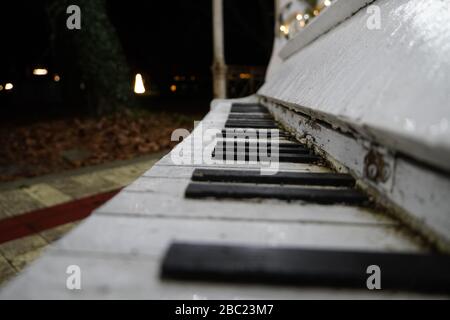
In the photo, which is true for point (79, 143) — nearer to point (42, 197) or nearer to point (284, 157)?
point (42, 197)

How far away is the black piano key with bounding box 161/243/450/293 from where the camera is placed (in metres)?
0.60

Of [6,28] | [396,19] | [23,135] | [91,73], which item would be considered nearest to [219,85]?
[91,73]

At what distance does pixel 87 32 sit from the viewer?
29.3ft

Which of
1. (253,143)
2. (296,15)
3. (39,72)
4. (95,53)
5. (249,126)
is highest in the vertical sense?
(39,72)

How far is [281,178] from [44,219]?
3.13 m

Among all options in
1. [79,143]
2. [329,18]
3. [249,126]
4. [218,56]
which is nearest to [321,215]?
[249,126]

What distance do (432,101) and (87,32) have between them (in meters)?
9.89

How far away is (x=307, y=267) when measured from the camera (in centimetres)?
63

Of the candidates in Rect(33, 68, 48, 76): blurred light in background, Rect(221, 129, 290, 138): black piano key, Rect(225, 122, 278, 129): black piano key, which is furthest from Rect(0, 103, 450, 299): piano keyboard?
Rect(33, 68, 48, 76): blurred light in background

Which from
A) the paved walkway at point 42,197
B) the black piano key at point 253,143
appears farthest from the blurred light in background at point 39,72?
the black piano key at point 253,143

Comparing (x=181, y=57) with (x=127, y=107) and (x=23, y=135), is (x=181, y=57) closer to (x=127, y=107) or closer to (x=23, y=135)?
(x=127, y=107)

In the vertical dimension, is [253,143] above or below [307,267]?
above

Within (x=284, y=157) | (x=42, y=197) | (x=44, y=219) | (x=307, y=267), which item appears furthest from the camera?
(x=42, y=197)

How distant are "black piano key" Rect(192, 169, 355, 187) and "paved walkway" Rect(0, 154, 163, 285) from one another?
211cm
